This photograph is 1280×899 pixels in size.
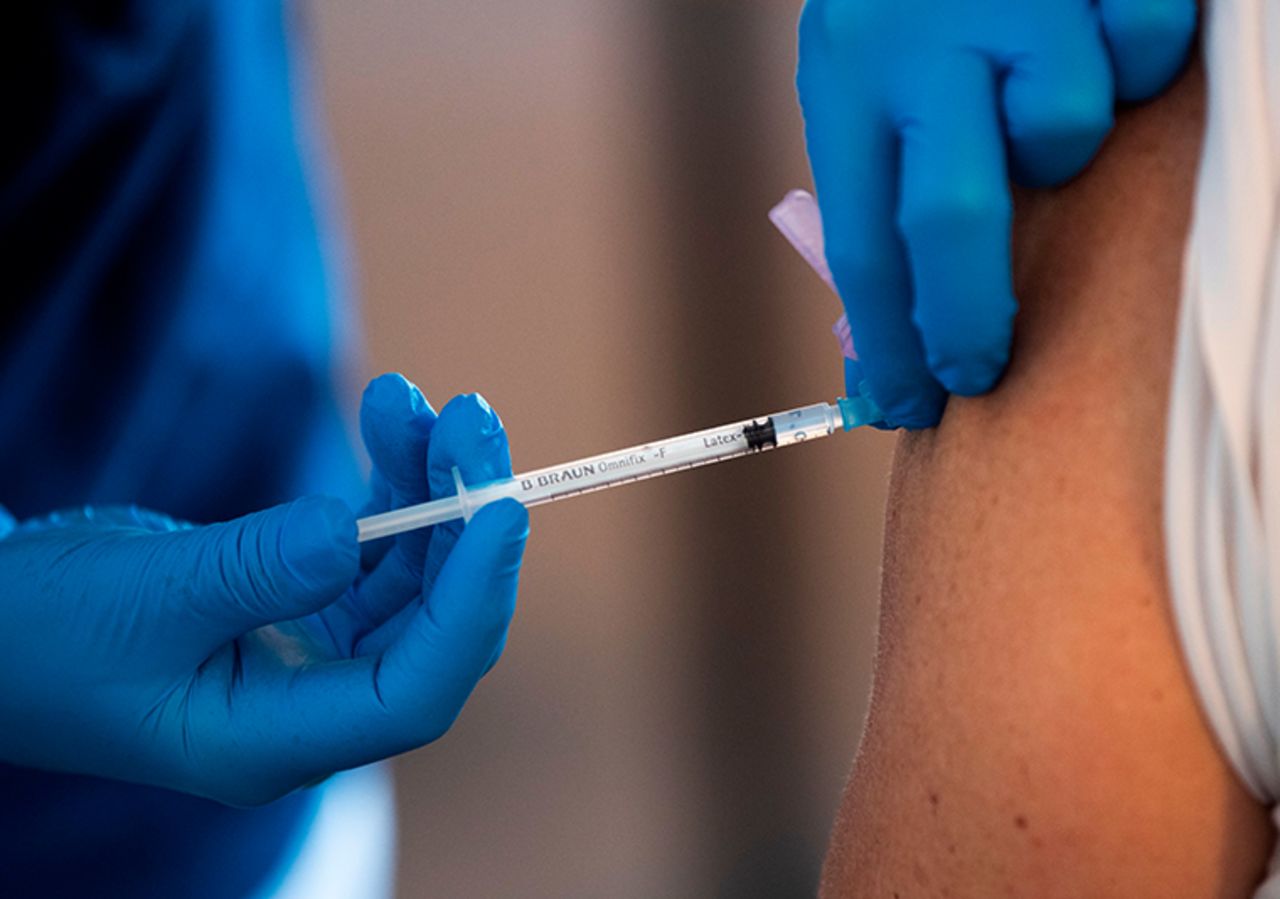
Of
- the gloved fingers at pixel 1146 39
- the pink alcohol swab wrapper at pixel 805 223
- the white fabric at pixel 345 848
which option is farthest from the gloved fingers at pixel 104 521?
the gloved fingers at pixel 1146 39

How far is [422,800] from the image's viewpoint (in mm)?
1783

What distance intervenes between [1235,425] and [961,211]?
196mm

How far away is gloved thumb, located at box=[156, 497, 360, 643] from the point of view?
0.81 metres

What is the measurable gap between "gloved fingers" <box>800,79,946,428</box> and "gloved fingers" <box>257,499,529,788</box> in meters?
0.30

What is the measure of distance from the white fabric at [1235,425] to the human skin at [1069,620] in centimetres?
3

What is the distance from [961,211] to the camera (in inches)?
24.1

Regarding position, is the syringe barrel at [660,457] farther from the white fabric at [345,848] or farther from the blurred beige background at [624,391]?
the blurred beige background at [624,391]

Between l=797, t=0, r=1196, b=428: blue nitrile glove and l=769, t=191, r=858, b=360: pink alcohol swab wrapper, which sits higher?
l=797, t=0, r=1196, b=428: blue nitrile glove

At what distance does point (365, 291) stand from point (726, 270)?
69 centimetres

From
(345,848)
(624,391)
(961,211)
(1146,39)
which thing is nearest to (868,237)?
(961,211)

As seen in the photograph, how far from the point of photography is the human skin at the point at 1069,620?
1.81 ft

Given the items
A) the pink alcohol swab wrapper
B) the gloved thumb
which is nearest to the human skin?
the pink alcohol swab wrapper

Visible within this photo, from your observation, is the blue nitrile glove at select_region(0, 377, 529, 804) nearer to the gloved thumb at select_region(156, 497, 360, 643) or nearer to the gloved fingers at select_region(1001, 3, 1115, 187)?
the gloved thumb at select_region(156, 497, 360, 643)

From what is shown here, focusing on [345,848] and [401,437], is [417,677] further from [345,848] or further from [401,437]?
[345,848]
